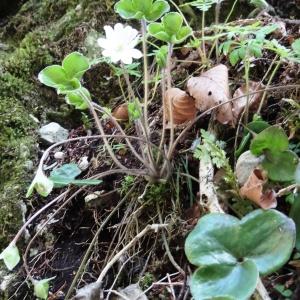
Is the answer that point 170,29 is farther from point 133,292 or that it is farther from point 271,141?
point 133,292

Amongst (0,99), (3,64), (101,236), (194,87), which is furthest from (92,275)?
(3,64)

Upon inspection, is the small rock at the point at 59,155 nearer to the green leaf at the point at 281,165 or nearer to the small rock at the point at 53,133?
the small rock at the point at 53,133

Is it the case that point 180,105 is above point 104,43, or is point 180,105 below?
below

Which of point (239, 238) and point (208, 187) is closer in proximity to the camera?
point (239, 238)

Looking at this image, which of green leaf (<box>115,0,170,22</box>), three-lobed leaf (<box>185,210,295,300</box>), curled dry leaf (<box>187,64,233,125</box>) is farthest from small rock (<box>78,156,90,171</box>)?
three-lobed leaf (<box>185,210,295,300</box>)

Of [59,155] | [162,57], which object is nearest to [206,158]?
[162,57]

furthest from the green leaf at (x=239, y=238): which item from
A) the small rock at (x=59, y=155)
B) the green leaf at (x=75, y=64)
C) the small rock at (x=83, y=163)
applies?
the small rock at (x=59, y=155)

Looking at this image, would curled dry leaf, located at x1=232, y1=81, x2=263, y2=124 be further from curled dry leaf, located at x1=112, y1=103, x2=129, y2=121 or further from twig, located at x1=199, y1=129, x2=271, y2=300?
curled dry leaf, located at x1=112, y1=103, x2=129, y2=121
